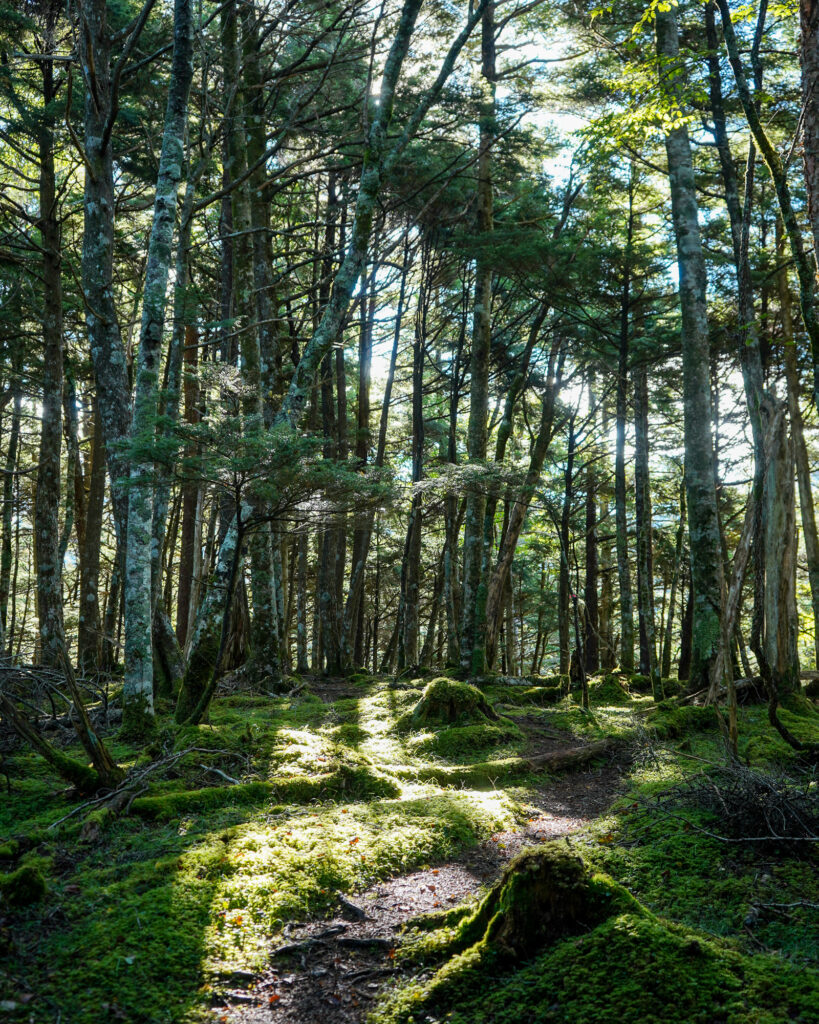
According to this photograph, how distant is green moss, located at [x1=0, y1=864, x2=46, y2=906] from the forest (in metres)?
0.02

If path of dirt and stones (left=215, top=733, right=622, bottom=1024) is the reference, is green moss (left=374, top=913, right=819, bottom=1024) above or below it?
above

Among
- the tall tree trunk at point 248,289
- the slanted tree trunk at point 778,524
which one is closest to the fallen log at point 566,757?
the slanted tree trunk at point 778,524

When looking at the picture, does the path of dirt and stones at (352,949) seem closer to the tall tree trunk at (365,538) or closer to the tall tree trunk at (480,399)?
the tall tree trunk at (480,399)

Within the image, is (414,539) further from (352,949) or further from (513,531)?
(352,949)

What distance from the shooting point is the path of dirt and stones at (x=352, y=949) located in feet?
9.84

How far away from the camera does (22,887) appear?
343cm

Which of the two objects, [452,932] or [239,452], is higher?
[239,452]

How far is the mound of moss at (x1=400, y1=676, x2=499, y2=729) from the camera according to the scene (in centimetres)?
848

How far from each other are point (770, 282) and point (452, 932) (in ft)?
43.8

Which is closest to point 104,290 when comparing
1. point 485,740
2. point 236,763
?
point 236,763

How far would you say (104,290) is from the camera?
313 inches

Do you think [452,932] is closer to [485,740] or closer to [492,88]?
[485,740]

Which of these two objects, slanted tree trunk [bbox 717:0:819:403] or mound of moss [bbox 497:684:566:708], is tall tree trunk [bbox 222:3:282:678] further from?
slanted tree trunk [bbox 717:0:819:403]

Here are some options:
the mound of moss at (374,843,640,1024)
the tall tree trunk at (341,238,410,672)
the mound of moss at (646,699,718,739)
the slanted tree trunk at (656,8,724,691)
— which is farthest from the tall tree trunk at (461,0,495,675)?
the mound of moss at (374,843,640,1024)
